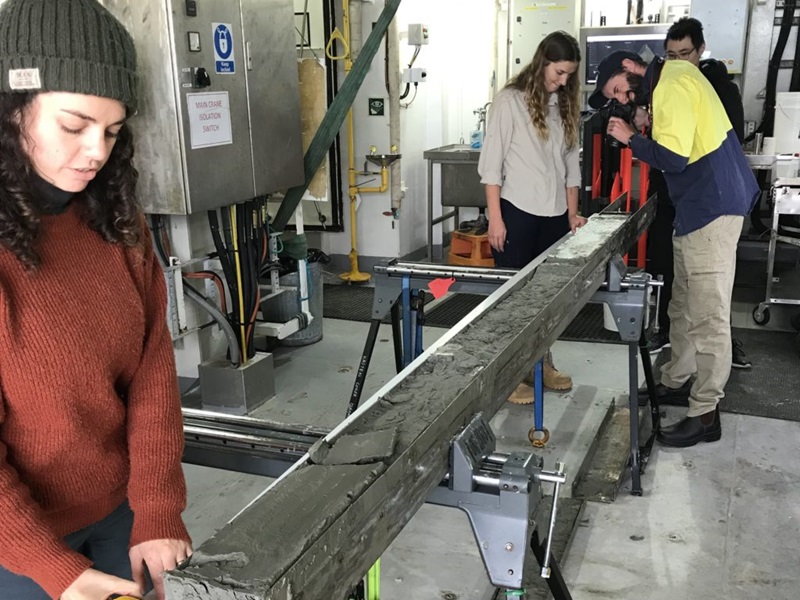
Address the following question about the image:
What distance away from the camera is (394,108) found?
505 cm

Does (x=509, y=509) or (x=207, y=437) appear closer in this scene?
(x=509, y=509)

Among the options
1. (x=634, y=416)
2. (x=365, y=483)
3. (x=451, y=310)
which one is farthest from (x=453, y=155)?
(x=365, y=483)

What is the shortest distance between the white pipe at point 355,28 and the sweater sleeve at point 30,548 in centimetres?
434

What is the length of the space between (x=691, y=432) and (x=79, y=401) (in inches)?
97.1

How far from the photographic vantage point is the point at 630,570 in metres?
2.27

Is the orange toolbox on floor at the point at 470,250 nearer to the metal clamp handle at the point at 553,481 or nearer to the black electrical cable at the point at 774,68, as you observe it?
the black electrical cable at the point at 774,68

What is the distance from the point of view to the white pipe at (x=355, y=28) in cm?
493

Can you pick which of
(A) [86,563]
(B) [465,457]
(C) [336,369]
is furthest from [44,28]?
(C) [336,369]

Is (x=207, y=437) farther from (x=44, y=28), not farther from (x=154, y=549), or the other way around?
(x=44, y=28)

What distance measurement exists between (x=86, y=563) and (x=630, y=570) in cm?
171

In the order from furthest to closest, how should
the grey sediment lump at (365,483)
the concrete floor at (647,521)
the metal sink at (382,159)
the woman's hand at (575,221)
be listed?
the metal sink at (382,159) < the woman's hand at (575,221) < the concrete floor at (647,521) < the grey sediment lump at (365,483)

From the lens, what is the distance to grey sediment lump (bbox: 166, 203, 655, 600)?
76cm

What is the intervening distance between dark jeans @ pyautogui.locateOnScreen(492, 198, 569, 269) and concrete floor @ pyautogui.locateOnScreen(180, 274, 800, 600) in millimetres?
663

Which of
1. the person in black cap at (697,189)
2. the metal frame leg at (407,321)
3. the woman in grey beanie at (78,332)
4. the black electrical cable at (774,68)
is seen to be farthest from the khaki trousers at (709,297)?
the black electrical cable at (774,68)
